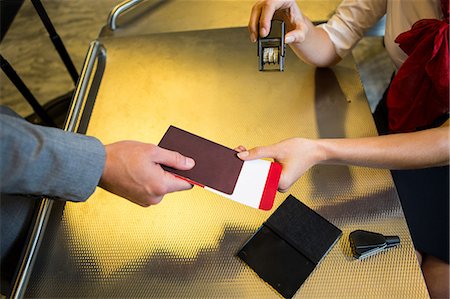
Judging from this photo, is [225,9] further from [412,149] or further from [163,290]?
[163,290]

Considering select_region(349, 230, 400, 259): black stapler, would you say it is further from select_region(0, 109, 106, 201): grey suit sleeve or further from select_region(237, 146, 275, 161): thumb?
select_region(0, 109, 106, 201): grey suit sleeve

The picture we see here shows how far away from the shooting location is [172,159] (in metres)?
0.68

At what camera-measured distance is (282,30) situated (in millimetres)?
816

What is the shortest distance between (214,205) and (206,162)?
141mm

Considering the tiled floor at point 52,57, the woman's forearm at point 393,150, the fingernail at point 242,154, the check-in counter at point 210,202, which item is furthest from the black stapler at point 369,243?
the tiled floor at point 52,57

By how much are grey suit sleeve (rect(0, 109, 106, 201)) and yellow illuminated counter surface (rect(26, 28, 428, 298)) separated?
0.19 meters

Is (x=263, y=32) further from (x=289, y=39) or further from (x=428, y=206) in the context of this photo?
(x=428, y=206)

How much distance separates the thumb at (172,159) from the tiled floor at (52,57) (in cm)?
106

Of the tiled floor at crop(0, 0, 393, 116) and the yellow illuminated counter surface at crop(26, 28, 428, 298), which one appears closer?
the yellow illuminated counter surface at crop(26, 28, 428, 298)

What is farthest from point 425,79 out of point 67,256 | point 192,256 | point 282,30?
point 67,256

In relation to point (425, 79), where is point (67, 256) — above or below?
below

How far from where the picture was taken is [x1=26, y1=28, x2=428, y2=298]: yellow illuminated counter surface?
0.71m

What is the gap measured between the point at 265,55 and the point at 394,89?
1.08 feet

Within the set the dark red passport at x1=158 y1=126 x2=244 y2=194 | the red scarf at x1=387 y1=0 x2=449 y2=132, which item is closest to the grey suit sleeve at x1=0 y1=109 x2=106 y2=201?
the dark red passport at x1=158 y1=126 x2=244 y2=194
